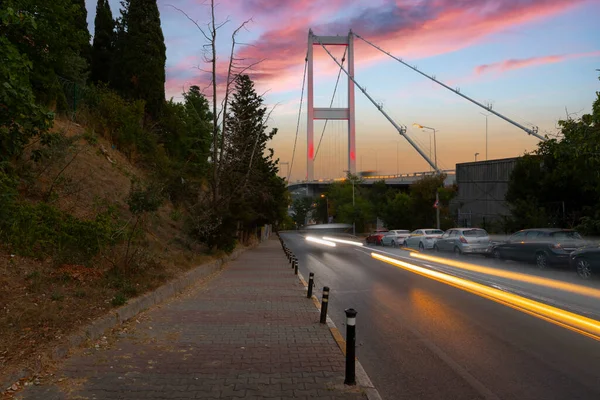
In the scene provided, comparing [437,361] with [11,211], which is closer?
[437,361]

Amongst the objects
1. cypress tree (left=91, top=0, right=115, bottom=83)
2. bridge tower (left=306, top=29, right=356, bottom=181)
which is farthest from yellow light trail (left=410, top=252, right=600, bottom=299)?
bridge tower (left=306, top=29, right=356, bottom=181)

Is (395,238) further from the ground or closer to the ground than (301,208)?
closer to the ground

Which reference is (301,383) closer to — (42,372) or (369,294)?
(42,372)


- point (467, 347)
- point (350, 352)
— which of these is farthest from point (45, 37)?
point (467, 347)

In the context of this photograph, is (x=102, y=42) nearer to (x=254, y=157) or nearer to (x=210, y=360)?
(x=254, y=157)

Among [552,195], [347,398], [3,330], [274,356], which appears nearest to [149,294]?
[3,330]

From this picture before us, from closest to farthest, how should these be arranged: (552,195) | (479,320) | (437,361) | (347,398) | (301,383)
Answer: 1. (347,398)
2. (301,383)
3. (437,361)
4. (479,320)
5. (552,195)

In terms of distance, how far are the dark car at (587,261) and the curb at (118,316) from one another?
10535 millimetres

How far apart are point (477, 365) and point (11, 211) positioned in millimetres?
7947

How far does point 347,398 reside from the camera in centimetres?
440

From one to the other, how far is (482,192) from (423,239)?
45.9 feet

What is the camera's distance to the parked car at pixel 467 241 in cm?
2219

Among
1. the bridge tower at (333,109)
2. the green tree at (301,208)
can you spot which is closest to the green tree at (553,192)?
the bridge tower at (333,109)

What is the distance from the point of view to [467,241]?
22578 mm
